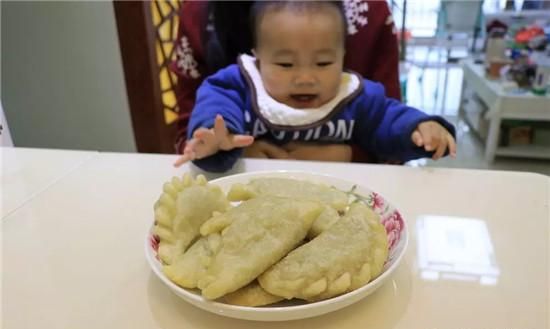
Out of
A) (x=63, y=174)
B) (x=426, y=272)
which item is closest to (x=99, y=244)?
(x=63, y=174)

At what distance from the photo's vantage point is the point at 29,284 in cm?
49

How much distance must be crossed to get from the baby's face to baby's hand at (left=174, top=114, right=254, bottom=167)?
248 millimetres

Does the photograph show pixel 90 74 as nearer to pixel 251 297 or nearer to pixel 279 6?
pixel 279 6

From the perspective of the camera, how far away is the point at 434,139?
2.51 feet

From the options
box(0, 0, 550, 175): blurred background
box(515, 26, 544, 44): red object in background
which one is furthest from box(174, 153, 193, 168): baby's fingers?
box(515, 26, 544, 44): red object in background

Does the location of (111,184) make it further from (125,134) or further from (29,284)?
(125,134)

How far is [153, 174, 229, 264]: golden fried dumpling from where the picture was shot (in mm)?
471

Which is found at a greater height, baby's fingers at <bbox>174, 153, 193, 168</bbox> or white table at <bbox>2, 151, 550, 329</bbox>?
baby's fingers at <bbox>174, 153, 193, 168</bbox>

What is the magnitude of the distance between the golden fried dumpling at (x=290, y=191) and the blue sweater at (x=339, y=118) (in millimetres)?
305

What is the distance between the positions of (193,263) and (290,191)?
0.16 metres

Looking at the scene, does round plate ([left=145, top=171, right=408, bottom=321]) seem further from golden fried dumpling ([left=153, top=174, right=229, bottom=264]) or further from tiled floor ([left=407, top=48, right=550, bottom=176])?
tiled floor ([left=407, top=48, right=550, bottom=176])

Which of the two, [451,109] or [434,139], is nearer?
[434,139]

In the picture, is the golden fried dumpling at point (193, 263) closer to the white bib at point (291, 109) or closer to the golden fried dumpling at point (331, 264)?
the golden fried dumpling at point (331, 264)

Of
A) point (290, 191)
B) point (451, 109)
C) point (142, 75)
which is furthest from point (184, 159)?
point (451, 109)
